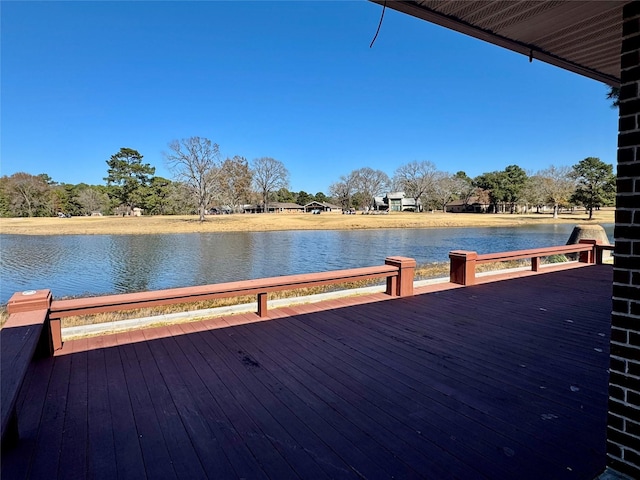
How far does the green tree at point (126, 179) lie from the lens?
54.7m

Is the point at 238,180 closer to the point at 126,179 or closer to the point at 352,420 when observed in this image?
the point at 126,179

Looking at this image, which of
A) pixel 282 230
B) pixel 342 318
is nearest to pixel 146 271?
pixel 342 318

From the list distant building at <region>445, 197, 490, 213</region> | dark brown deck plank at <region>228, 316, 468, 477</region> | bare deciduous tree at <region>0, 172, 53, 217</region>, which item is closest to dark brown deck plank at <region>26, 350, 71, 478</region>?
dark brown deck plank at <region>228, 316, 468, 477</region>

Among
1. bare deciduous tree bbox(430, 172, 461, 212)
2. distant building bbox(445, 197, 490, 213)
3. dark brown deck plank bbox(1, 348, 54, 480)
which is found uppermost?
bare deciduous tree bbox(430, 172, 461, 212)

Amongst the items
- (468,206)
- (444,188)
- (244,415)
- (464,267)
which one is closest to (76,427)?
(244,415)

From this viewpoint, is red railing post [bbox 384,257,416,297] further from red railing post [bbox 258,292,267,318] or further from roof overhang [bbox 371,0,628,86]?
roof overhang [bbox 371,0,628,86]

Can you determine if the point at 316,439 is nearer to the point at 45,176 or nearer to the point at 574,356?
the point at 574,356

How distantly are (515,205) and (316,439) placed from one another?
238 ft

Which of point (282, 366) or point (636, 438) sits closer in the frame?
point (636, 438)

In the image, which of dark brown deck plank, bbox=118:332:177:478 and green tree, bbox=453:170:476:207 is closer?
dark brown deck plank, bbox=118:332:177:478

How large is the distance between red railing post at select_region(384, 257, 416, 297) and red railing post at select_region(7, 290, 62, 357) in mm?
4010

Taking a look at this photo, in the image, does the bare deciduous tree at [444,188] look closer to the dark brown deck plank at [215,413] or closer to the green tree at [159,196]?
the green tree at [159,196]

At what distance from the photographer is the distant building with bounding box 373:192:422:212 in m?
83.1

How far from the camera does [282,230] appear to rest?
1350 inches
